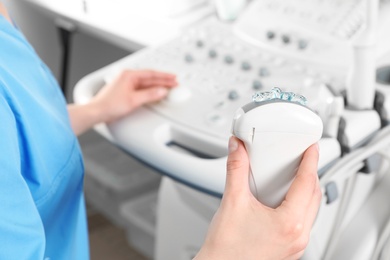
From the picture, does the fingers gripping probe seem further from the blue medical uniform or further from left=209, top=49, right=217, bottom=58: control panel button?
left=209, top=49, right=217, bottom=58: control panel button

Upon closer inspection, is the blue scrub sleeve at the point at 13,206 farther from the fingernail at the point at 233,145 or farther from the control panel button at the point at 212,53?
the control panel button at the point at 212,53

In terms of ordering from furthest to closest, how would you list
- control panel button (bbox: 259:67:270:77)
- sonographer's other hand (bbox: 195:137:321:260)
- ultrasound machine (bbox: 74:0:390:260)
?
control panel button (bbox: 259:67:270:77), ultrasound machine (bbox: 74:0:390:260), sonographer's other hand (bbox: 195:137:321:260)

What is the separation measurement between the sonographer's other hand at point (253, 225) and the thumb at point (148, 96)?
1.19 feet

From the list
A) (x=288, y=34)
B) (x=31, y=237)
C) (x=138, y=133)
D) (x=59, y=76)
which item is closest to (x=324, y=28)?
(x=288, y=34)

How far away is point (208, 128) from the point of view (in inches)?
33.5

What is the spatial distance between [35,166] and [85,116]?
230mm

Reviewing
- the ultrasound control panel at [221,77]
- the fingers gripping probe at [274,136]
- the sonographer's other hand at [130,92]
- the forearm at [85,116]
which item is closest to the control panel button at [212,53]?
the ultrasound control panel at [221,77]

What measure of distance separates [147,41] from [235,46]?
20cm

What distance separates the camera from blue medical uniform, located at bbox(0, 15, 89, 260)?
1.98ft

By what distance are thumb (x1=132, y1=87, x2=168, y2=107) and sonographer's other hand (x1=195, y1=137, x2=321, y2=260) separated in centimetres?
36

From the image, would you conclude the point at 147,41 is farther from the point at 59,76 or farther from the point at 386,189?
the point at 59,76

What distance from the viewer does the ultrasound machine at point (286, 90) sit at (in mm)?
825

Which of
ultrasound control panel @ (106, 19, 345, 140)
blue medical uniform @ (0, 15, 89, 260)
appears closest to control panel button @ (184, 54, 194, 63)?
ultrasound control panel @ (106, 19, 345, 140)

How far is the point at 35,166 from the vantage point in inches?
27.4
